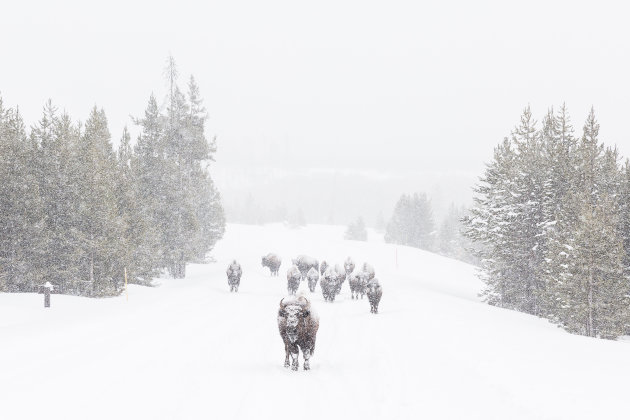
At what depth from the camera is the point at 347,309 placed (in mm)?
19656

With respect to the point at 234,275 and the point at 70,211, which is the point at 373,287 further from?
the point at 70,211

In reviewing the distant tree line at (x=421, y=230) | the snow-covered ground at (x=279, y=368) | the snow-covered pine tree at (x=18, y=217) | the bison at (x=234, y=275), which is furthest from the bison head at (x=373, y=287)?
the distant tree line at (x=421, y=230)

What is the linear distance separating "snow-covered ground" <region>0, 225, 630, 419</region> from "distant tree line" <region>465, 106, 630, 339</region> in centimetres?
754

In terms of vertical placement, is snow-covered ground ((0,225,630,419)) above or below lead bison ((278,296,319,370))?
below

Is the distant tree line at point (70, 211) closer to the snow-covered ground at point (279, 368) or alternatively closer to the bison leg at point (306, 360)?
the snow-covered ground at point (279, 368)

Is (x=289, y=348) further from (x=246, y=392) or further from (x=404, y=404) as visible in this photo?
(x=404, y=404)

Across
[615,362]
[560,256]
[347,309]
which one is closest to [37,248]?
[347,309]

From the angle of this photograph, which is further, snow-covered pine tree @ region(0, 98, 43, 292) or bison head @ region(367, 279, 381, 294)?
snow-covered pine tree @ region(0, 98, 43, 292)

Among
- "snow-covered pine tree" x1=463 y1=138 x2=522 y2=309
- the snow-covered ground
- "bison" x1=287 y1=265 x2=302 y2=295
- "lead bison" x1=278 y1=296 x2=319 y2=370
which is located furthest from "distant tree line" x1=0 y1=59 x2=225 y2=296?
"snow-covered pine tree" x1=463 y1=138 x2=522 y2=309

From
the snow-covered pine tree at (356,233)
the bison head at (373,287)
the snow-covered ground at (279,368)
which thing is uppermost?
the snow-covered pine tree at (356,233)

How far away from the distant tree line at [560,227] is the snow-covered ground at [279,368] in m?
7.54

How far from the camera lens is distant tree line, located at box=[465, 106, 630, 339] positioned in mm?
21172

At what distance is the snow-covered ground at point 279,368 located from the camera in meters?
7.49

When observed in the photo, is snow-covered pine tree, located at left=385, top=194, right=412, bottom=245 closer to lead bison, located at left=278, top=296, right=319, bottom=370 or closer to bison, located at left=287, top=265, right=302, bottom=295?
bison, located at left=287, top=265, right=302, bottom=295
